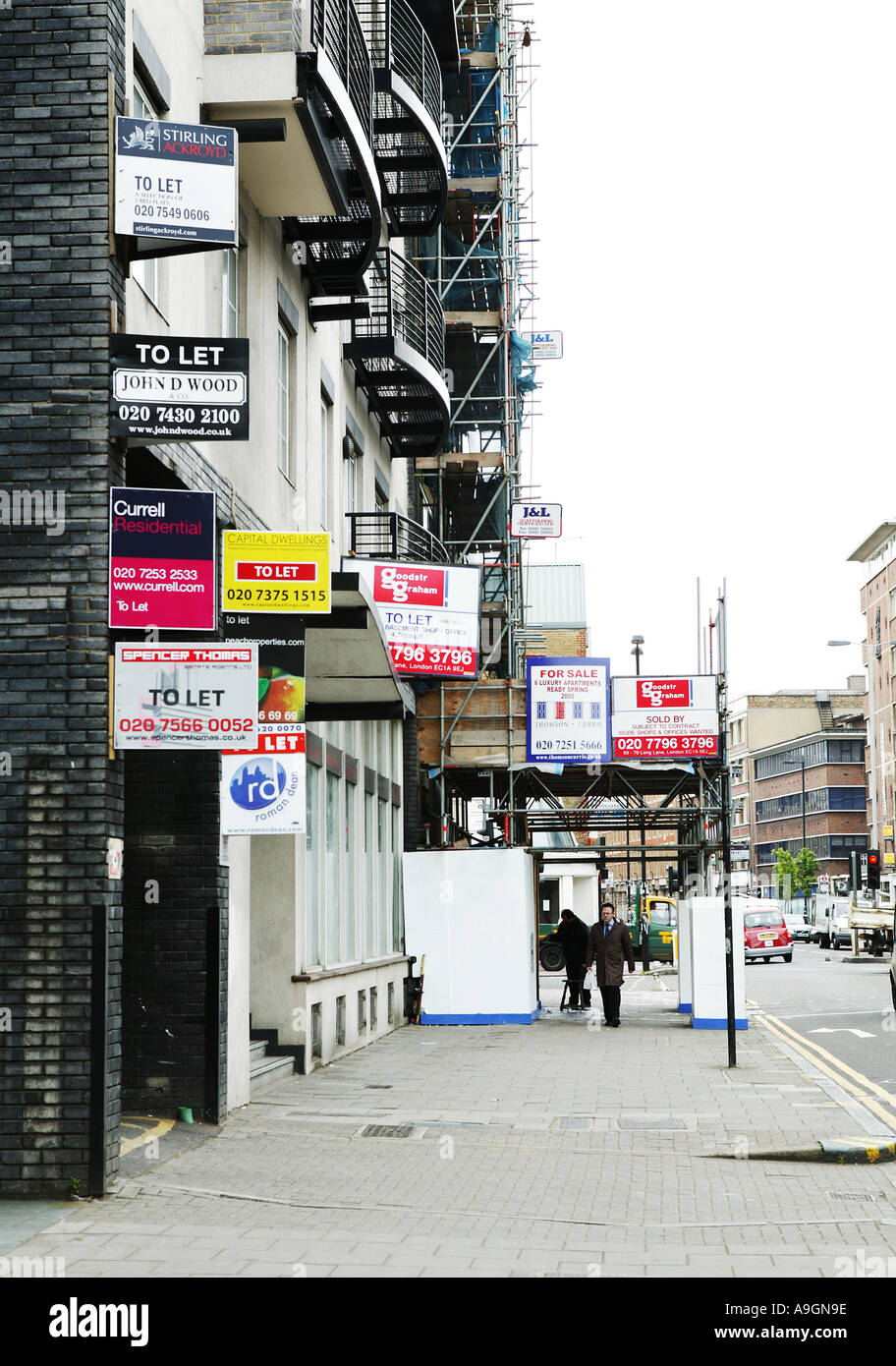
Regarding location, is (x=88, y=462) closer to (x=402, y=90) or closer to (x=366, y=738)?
(x=402, y=90)

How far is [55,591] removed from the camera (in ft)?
32.2

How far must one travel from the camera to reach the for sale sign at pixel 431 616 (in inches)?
845

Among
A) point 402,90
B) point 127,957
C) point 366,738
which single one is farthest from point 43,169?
point 366,738

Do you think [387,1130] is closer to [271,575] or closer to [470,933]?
[271,575]

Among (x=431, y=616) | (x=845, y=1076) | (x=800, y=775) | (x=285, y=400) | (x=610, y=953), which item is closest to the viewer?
(x=285, y=400)

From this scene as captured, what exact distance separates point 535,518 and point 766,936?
2440cm

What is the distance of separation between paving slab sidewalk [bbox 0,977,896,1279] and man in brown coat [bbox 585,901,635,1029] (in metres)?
5.88

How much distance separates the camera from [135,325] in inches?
429

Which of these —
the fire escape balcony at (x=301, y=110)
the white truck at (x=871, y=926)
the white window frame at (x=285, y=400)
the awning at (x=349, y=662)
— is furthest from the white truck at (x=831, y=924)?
the fire escape balcony at (x=301, y=110)

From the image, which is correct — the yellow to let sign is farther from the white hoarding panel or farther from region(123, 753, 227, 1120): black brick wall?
the white hoarding panel

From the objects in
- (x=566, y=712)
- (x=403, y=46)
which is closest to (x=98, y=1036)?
(x=403, y=46)

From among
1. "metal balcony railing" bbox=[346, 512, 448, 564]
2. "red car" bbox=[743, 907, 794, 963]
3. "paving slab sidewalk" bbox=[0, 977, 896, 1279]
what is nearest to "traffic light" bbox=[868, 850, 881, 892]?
"red car" bbox=[743, 907, 794, 963]

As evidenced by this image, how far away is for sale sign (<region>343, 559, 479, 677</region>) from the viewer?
845 inches

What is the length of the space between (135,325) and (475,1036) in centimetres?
1324
